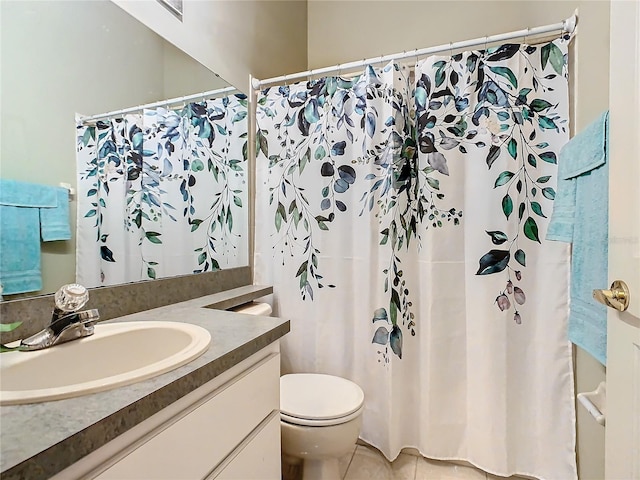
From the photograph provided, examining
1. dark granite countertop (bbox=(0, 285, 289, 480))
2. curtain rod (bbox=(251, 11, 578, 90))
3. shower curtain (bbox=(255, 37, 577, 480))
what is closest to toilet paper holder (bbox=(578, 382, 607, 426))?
shower curtain (bbox=(255, 37, 577, 480))

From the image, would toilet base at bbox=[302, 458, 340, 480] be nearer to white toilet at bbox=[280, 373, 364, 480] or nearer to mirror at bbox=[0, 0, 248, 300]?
white toilet at bbox=[280, 373, 364, 480]

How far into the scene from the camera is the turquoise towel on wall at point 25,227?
91cm

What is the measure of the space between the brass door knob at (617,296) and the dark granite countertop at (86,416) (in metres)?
0.85

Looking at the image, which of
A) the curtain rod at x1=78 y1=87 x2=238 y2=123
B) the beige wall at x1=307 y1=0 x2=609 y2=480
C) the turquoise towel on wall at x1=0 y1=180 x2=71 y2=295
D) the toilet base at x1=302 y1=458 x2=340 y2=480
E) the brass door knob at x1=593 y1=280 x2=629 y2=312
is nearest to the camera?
the brass door knob at x1=593 y1=280 x2=629 y2=312

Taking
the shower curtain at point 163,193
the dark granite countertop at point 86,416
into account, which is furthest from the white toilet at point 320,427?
the shower curtain at point 163,193

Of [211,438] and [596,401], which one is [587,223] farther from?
[211,438]

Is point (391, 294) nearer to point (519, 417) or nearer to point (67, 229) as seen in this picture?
point (519, 417)

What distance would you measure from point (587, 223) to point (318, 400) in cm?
117

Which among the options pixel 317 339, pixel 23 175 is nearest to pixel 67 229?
pixel 23 175

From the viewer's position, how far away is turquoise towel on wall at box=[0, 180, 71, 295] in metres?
0.91

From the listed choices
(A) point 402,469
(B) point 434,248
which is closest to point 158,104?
(B) point 434,248

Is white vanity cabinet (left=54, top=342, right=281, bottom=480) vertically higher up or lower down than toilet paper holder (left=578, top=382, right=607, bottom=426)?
higher up

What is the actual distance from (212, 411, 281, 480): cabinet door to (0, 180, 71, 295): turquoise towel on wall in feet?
2.35

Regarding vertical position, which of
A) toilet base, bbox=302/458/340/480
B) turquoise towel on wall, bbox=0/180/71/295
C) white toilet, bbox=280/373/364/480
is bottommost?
toilet base, bbox=302/458/340/480
